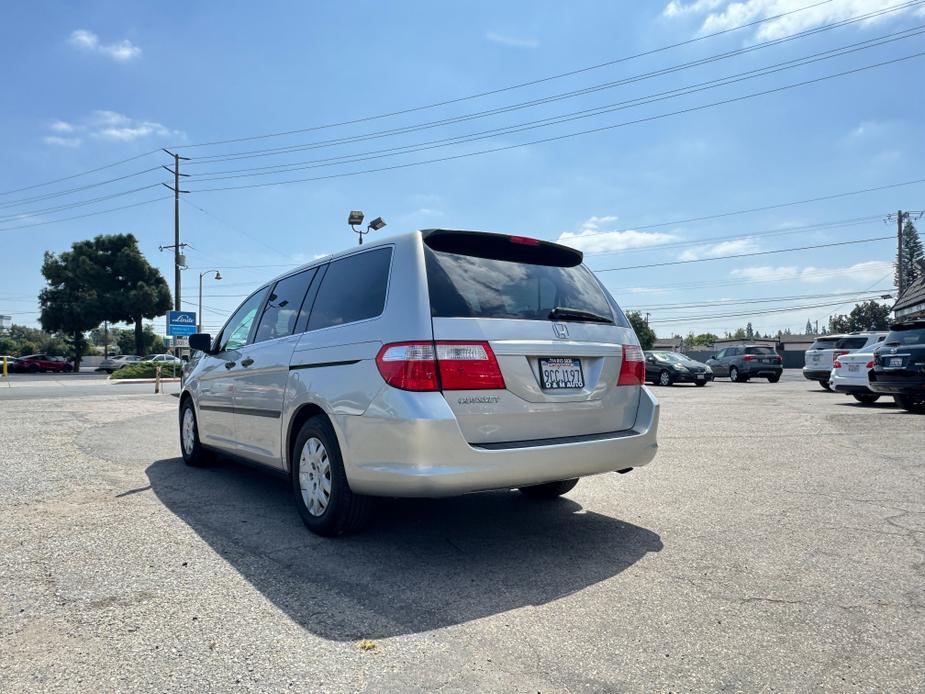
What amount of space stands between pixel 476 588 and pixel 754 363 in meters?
25.9

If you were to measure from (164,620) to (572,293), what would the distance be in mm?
2868

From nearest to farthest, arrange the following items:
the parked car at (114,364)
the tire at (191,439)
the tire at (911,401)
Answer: the tire at (191,439) < the tire at (911,401) < the parked car at (114,364)

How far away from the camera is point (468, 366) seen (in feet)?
10.6

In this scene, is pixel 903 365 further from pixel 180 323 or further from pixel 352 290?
pixel 180 323

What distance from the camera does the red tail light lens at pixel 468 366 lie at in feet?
10.4

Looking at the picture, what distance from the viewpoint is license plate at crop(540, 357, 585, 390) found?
3.49 metres

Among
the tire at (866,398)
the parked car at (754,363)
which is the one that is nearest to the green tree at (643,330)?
the parked car at (754,363)

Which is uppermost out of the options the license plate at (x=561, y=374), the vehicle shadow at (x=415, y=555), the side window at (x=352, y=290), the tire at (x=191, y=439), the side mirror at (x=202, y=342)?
the side window at (x=352, y=290)

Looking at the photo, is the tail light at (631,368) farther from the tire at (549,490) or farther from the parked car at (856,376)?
the parked car at (856,376)

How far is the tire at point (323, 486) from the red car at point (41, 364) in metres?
57.9

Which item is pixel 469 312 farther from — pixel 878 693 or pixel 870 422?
pixel 870 422

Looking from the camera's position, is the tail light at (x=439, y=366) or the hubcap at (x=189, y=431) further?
the hubcap at (x=189, y=431)

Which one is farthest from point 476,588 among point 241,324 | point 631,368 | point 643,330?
point 643,330

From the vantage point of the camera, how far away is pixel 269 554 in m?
3.50
